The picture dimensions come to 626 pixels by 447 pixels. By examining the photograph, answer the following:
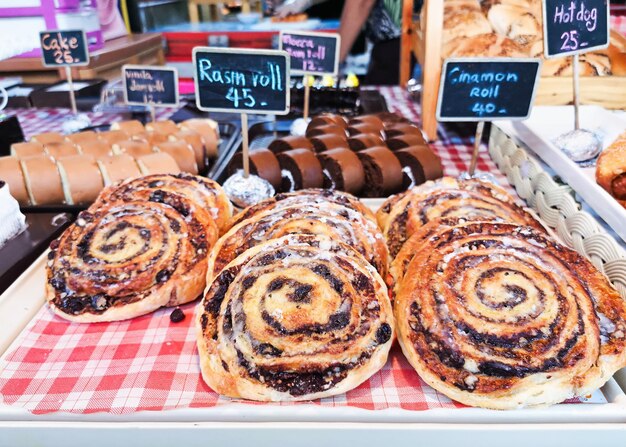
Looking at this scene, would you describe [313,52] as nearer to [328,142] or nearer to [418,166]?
[328,142]

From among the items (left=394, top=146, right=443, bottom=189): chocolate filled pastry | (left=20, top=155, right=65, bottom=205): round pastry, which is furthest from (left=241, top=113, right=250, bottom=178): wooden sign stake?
(left=20, top=155, right=65, bottom=205): round pastry

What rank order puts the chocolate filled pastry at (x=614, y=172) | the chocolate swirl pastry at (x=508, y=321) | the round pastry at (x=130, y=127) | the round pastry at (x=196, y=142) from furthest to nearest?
the round pastry at (x=130, y=127), the round pastry at (x=196, y=142), the chocolate filled pastry at (x=614, y=172), the chocolate swirl pastry at (x=508, y=321)

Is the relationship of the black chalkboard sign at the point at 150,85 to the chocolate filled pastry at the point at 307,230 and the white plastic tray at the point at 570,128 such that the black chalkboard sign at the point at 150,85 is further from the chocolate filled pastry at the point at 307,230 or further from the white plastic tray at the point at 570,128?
the white plastic tray at the point at 570,128

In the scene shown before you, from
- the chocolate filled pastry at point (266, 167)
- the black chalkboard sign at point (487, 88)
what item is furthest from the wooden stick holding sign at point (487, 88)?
the chocolate filled pastry at point (266, 167)

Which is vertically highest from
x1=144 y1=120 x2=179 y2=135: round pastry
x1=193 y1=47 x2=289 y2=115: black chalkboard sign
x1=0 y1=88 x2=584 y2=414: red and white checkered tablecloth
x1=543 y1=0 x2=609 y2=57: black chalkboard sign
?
x1=543 y1=0 x2=609 y2=57: black chalkboard sign

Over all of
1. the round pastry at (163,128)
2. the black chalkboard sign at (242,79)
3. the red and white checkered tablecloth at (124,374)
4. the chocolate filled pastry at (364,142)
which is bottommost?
the red and white checkered tablecloth at (124,374)

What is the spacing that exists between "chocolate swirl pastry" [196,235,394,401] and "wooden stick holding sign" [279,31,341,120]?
2106 millimetres

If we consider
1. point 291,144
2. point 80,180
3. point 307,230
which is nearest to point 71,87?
point 80,180

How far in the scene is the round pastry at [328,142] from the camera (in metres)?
2.95

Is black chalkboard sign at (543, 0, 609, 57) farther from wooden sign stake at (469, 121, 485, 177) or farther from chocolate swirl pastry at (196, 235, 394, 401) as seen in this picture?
chocolate swirl pastry at (196, 235, 394, 401)

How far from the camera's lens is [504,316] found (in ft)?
4.91

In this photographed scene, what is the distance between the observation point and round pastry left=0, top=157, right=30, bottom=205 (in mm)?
2555

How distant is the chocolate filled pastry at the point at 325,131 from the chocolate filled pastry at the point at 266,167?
0.47m

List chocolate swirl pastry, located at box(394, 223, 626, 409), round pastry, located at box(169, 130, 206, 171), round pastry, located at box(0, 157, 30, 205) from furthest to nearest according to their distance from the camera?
round pastry, located at box(169, 130, 206, 171), round pastry, located at box(0, 157, 30, 205), chocolate swirl pastry, located at box(394, 223, 626, 409)
